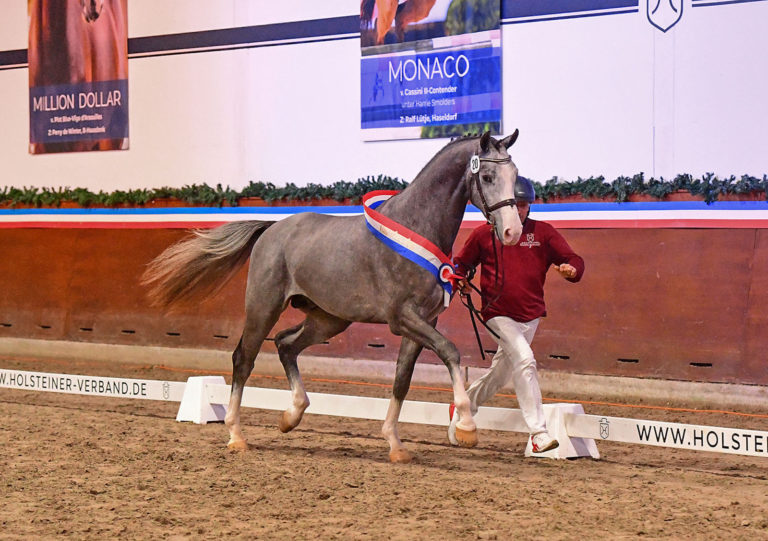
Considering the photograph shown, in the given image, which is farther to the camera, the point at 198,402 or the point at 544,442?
the point at 198,402

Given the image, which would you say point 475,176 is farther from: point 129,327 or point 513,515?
point 129,327

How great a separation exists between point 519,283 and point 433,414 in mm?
1079

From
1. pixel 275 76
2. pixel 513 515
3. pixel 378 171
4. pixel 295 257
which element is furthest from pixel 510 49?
pixel 513 515

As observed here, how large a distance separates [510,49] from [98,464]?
5.87 m

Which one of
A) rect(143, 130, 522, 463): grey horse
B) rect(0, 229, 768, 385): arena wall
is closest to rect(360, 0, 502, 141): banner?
rect(0, 229, 768, 385): arena wall

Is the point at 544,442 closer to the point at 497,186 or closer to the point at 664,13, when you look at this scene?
the point at 497,186

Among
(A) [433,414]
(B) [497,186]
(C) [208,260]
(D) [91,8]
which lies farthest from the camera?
(D) [91,8]

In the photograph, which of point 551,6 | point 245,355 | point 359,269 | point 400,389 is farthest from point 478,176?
point 551,6

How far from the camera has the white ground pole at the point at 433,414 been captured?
5.98 meters

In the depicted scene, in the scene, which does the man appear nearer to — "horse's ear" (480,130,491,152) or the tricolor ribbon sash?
the tricolor ribbon sash

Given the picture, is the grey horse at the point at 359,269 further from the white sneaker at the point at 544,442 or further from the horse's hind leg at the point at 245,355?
the white sneaker at the point at 544,442

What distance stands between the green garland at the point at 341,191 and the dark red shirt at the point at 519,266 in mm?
3121

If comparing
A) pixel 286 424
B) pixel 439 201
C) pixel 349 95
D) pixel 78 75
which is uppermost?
pixel 78 75

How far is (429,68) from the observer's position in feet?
35.2
